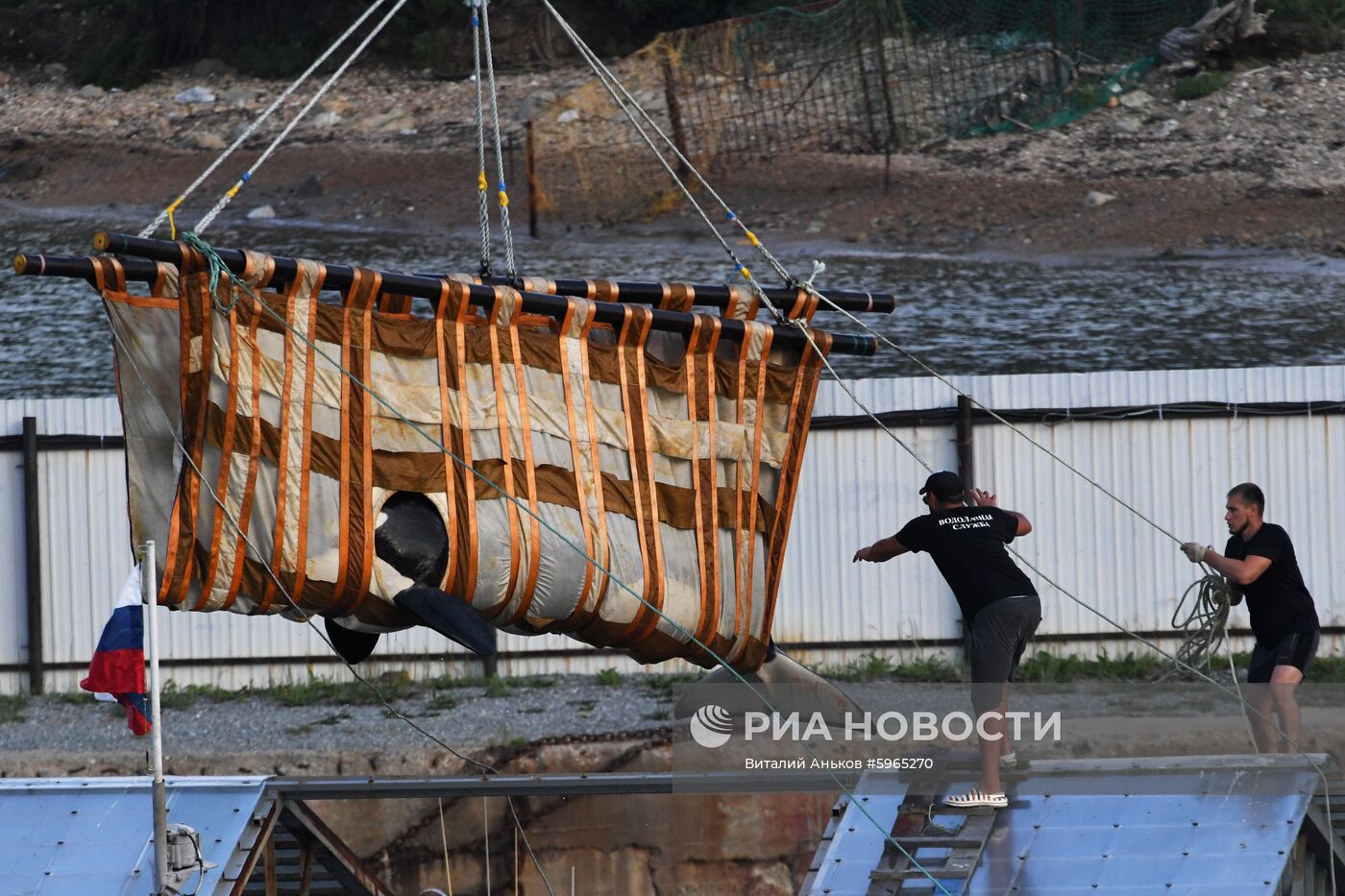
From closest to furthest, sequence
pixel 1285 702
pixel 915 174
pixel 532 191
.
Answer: pixel 1285 702
pixel 532 191
pixel 915 174

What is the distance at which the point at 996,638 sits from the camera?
732 centimetres

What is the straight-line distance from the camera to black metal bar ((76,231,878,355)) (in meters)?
6.54

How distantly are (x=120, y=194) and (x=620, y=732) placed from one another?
604 inches

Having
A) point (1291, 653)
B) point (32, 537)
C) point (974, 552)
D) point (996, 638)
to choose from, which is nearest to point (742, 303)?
point (974, 552)

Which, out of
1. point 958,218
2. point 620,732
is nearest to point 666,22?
point 958,218

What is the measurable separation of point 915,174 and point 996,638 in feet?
46.3

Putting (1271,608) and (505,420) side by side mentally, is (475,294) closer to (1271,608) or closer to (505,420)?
(505,420)

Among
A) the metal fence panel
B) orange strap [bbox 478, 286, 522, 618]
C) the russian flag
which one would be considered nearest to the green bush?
the metal fence panel

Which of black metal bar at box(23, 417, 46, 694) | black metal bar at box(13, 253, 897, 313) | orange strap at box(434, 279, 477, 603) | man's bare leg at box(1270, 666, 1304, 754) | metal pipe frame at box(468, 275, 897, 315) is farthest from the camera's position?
black metal bar at box(23, 417, 46, 694)

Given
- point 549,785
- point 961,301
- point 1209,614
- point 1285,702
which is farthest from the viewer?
point 961,301

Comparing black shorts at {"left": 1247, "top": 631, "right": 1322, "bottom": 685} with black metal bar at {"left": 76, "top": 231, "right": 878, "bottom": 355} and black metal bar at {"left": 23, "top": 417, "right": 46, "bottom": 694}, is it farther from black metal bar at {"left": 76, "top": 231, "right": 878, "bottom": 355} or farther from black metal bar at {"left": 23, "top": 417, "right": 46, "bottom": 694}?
black metal bar at {"left": 23, "top": 417, "right": 46, "bottom": 694}

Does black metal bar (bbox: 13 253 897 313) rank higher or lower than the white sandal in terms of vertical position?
higher

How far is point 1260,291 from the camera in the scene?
1755 cm

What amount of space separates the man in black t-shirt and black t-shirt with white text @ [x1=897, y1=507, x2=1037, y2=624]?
834mm
